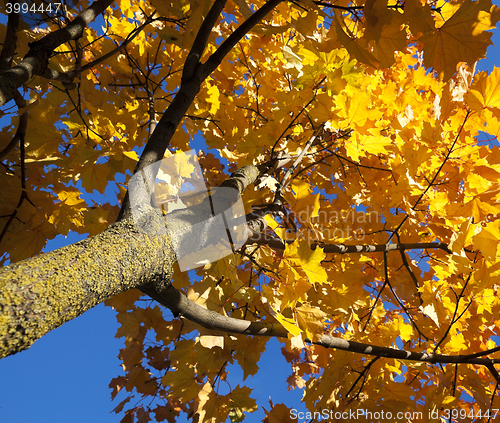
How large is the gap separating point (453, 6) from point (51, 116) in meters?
2.24

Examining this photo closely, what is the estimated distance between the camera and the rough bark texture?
1.60 ft

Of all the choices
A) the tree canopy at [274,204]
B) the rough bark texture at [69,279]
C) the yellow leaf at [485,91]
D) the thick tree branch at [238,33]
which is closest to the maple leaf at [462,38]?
the tree canopy at [274,204]

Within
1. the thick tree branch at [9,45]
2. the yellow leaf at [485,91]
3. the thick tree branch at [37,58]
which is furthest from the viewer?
the yellow leaf at [485,91]

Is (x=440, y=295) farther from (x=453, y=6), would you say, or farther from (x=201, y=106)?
(x=201, y=106)

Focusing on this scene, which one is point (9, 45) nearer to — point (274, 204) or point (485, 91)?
point (274, 204)

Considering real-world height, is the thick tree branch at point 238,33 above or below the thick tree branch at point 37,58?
above

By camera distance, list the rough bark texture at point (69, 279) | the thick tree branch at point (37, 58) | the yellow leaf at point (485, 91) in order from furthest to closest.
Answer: the yellow leaf at point (485, 91) < the thick tree branch at point (37, 58) < the rough bark texture at point (69, 279)

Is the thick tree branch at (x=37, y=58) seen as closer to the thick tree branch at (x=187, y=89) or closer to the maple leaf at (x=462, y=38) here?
the thick tree branch at (x=187, y=89)

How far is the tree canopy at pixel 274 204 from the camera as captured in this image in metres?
0.90

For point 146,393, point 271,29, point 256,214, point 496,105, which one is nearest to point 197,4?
point 271,29

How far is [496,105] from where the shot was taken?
152cm

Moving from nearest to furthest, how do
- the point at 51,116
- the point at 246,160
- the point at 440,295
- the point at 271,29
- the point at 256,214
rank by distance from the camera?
the point at 271,29 < the point at 256,214 < the point at 51,116 < the point at 440,295 < the point at 246,160

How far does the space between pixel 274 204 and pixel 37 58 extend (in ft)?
3.89

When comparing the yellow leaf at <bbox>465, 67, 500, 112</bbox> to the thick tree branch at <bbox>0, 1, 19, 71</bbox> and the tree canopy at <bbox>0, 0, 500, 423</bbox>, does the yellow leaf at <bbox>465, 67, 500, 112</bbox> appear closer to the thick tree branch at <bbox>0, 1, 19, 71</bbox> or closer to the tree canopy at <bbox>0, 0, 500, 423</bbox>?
the tree canopy at <bbox>0, 0, 500, 423</bbox>
